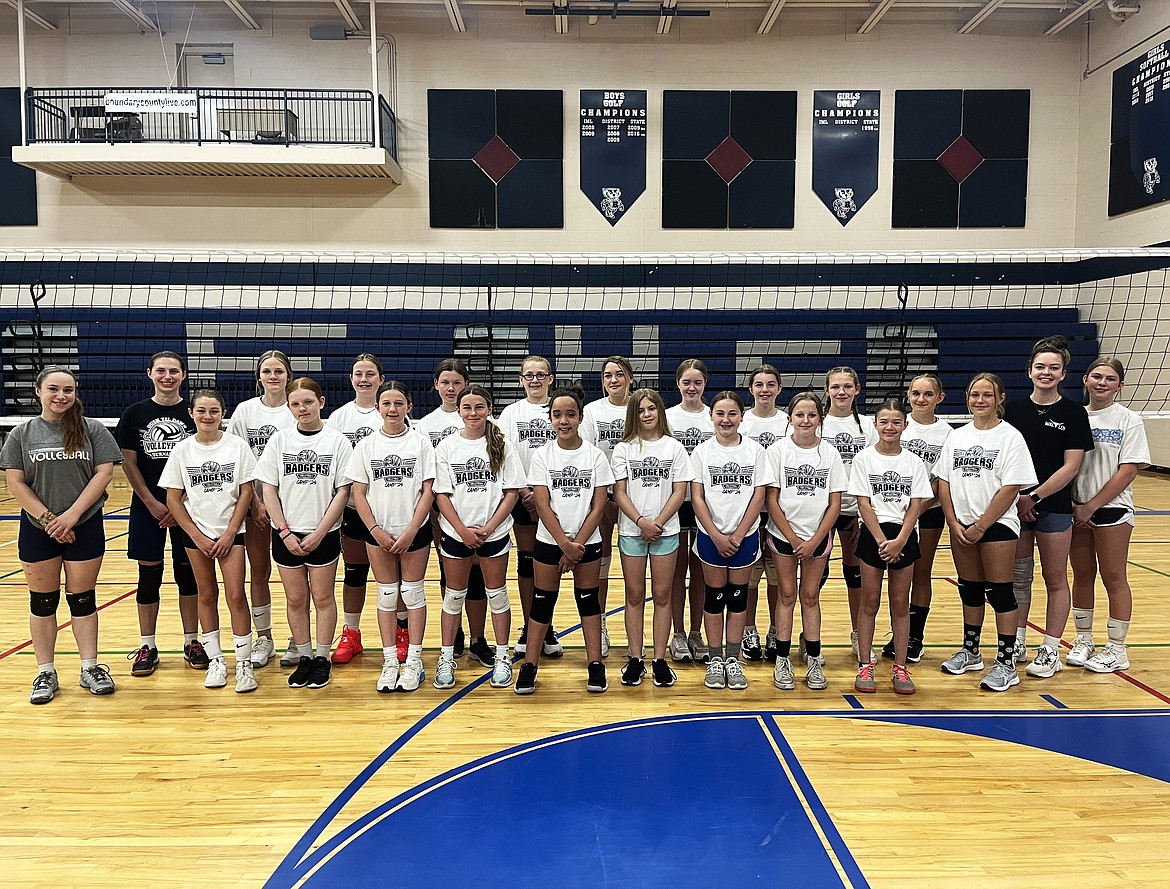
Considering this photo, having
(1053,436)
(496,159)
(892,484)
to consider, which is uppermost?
(496,159)

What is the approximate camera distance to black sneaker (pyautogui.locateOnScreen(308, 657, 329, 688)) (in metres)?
4.00

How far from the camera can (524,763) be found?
3.20 metres

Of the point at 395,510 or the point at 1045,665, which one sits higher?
the point at 395,510

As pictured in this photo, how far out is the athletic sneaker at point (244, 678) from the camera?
12.9ft

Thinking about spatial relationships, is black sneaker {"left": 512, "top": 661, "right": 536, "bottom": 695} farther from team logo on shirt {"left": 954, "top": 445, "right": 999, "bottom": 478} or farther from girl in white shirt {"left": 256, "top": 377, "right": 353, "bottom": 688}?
team logo on shirt {"left": 954, "top": 445, "right": 999, "bottom": 478}

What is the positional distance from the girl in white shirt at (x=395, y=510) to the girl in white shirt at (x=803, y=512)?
170cm

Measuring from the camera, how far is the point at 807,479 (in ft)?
12.8

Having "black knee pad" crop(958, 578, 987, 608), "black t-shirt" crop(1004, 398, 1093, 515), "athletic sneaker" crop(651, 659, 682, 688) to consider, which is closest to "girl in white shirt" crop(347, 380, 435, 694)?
"athletic sneaker" crop(651, 659, 682, 688)

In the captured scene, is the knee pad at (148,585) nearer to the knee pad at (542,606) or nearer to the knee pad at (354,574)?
the knee pad at (354,574)

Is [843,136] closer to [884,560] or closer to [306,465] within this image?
[884,560]

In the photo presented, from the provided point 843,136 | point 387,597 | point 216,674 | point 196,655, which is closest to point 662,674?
point 387,597

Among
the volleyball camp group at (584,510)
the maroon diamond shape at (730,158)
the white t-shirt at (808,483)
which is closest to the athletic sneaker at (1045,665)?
the volleyball camp group at (584,510)

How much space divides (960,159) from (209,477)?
13.1 metres

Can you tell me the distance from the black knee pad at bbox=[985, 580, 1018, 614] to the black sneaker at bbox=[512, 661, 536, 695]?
2.23 m
